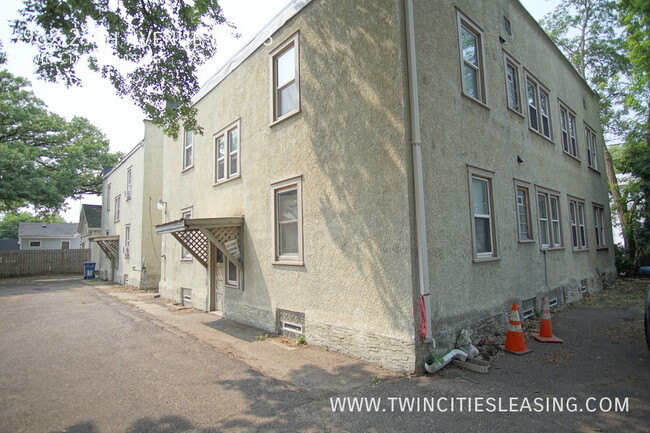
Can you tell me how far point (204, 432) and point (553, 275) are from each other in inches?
367

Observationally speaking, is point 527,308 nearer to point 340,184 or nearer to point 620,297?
point 340,184

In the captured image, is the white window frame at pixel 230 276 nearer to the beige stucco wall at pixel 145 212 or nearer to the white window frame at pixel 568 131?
the beige stucco wall at pixel 145 212

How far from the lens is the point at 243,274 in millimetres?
8891

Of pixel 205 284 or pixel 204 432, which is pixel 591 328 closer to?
pixel 204 432

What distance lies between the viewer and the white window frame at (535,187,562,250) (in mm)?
9339

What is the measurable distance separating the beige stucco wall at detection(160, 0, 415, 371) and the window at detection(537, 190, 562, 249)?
582 centimetres

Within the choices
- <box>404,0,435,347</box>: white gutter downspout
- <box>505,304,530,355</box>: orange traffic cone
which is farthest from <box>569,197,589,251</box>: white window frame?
<box>404,0,435,347</box>: white gutter downspout

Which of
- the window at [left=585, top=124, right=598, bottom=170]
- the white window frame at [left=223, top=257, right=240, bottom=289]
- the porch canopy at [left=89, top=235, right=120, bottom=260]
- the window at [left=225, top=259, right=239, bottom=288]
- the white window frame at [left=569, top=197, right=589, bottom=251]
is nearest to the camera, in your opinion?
the white window frame at [left=223, top=257, right=240, bottom=289]

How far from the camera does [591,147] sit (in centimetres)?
1448

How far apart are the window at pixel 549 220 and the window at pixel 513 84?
2.37m

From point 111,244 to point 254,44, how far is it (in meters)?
16.8

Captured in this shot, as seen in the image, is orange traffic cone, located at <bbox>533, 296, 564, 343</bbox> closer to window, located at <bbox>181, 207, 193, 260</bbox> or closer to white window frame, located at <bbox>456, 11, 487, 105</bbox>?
white window frame, located at <bbox>456, 11, 487, 105</bbox>

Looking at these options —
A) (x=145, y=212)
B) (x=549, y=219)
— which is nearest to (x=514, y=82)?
(x=549, y=219)

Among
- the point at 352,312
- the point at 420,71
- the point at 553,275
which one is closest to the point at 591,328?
the point at 553,275
